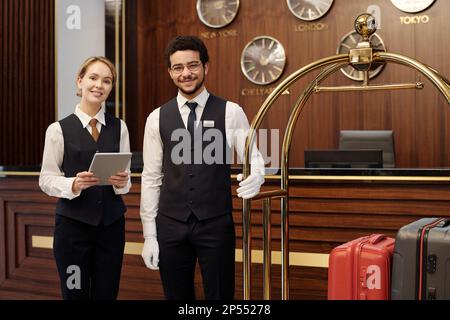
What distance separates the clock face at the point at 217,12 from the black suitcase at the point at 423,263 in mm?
5079

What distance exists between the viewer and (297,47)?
618 cm

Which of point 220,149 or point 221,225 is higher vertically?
point 220,149

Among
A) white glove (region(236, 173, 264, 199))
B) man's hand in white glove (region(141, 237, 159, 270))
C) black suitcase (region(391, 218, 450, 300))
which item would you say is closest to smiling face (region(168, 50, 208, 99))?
man's hand in white glove (region(141, 237, 159, 270))

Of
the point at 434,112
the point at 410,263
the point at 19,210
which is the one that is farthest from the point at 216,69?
the point at 410,263

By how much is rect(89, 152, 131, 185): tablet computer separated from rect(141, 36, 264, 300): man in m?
0.09

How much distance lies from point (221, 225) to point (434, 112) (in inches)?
155

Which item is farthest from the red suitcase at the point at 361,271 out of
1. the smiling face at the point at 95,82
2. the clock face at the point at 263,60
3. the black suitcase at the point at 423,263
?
the clock face at the point at 263,60

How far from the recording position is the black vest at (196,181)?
7.61 ft

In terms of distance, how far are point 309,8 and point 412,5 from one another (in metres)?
0.94

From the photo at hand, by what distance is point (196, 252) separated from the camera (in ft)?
7.75

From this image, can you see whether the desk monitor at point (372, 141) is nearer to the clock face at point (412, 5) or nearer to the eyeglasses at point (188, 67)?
the clock face at point (412, 5)

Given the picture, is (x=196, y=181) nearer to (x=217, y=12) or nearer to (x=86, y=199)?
(x=86, y=199)

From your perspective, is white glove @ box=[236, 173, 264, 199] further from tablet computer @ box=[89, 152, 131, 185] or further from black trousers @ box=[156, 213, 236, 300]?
tablet computer @ box=[89, 152, 131, 185]
